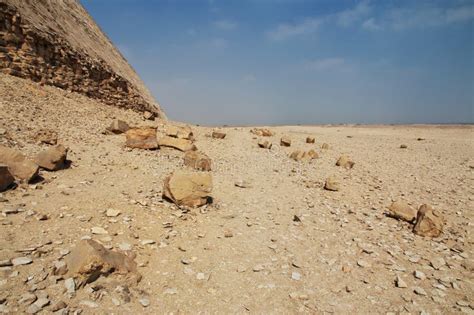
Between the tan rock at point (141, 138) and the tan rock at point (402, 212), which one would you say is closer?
the tan rock at point (402, 212)

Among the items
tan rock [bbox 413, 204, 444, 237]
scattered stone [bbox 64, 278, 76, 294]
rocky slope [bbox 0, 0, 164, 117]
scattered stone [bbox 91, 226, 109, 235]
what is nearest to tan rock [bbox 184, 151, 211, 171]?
scattered stone [bbox 91, 226, 109, 235]

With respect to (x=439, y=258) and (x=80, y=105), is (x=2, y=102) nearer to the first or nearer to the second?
(x=80, y=105)

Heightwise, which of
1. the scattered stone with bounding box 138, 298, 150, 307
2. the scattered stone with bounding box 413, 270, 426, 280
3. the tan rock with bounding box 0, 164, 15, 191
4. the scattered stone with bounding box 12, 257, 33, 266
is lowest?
the scattered stone with bounding box 413, 270, 426, 280

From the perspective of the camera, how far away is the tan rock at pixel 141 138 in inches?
390

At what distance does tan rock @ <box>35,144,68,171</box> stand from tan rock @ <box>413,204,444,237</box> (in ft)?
25.2

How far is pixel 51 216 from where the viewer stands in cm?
446

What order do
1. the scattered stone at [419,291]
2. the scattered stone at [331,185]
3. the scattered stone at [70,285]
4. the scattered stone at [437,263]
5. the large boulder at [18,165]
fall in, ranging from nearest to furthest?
the scattered stone at [70,285]
the scattered stone at [419,291]
the scattered stone at [437,263]
the large boulder at [18,165]
the scattered stone at [331,185]

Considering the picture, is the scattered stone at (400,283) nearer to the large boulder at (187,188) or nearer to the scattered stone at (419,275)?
the scattered stone at (419,275)

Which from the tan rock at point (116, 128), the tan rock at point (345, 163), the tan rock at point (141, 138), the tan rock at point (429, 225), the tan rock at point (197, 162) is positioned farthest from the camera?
the tan rock at point (345, 163)

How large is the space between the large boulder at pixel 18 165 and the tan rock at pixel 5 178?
1.23 feet

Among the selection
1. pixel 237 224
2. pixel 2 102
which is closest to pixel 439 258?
pixel 237 224

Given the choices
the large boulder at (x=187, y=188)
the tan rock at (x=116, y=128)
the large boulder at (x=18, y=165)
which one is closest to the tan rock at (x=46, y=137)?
the large boulder at (x=18, y=165)

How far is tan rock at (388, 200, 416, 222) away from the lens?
19.3 feet

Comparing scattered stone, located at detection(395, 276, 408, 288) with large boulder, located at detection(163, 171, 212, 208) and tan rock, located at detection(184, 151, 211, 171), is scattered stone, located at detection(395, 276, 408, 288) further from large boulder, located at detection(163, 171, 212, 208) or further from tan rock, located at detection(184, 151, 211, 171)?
tan rock, located at detection(184, 151, 211, 171)
